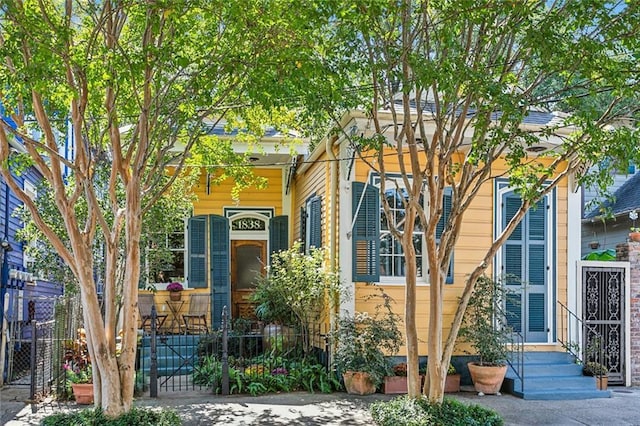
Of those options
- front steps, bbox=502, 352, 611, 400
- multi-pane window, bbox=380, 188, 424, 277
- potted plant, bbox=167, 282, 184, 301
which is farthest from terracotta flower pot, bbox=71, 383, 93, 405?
front steps, bbox=502, 352, 611, 400

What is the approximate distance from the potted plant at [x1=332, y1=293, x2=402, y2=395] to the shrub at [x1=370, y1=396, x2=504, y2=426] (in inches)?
85.7

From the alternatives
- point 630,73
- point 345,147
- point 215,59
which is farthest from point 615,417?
point 215,59

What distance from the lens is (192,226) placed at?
39.6 feet

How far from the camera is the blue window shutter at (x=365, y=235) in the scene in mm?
9406

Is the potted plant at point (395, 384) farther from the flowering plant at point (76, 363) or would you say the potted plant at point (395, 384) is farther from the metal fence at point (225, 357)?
the flowering plant at point (76, 363)

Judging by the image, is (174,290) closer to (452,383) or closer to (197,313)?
(197,313)

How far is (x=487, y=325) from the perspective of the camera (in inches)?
366

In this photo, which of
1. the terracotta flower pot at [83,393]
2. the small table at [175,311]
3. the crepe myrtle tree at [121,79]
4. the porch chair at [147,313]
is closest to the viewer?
the crepe myrtle tree at [121,79]

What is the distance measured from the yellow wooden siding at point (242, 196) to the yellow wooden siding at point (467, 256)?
3.61m

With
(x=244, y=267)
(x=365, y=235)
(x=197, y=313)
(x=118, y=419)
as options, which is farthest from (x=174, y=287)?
(x=118, y=419)

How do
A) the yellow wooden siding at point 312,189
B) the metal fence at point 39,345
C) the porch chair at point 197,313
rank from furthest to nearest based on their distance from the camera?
1. the porch chair at point 197,313
2. the yellow wooden siding at point 312,189
3. the metal fence at point 39,345

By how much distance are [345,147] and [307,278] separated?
6.57 feet

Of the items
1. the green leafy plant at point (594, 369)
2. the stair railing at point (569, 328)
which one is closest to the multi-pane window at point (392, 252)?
the stair railing at point (569, 328)

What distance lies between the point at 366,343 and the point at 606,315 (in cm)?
414
